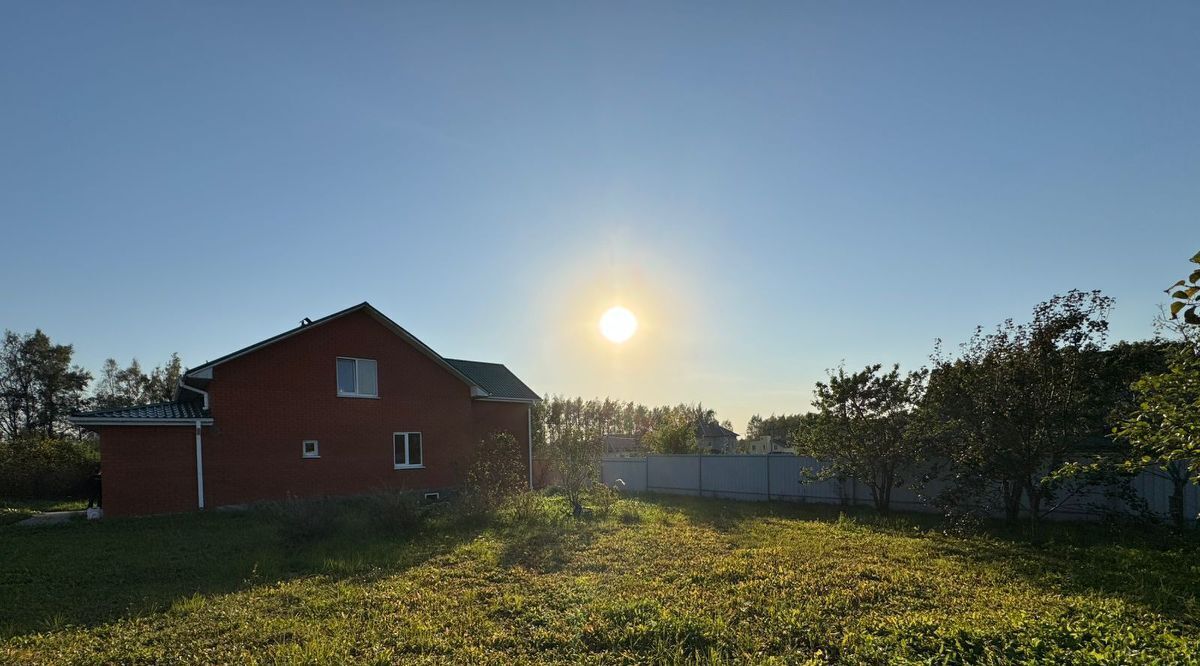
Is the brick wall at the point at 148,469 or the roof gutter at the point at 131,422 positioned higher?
the roof gutter at the point at 131,422

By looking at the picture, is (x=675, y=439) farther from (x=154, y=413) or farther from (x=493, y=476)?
(x=154, y=413)

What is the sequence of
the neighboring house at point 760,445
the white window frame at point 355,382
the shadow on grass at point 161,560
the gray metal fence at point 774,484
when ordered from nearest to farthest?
the shadow on grass at point 161,560
the gray metal fence at point 774,484
the white window frame at point 355,382
the neighboring house at point 760,445

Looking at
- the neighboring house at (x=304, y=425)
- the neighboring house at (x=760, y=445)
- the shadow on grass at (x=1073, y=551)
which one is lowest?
the neighboring house at (x=760, y=445)

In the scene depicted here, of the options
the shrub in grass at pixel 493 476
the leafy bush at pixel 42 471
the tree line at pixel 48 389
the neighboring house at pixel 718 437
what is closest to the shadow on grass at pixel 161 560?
the shrub in grass at pixel 493 476

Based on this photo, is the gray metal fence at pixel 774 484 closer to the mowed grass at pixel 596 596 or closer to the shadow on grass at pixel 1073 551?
the shadow on grass at pixel 1073 551

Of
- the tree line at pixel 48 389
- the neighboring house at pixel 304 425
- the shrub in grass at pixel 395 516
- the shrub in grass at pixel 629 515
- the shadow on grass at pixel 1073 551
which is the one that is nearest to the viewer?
the shadow on grass at pixel 1073 551

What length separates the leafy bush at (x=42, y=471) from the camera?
20.9 meters

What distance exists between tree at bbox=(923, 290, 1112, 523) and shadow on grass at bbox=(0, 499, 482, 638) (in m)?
10.2

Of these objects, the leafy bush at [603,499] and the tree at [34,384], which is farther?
the tree at [34,384]

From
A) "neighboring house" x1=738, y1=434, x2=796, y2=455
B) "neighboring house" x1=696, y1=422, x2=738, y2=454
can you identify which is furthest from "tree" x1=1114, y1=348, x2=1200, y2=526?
"neighboring house" x1=696, y1=422, x2=738, y2=454

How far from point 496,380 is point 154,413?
1192 centimetres

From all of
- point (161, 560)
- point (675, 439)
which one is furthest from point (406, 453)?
point (675, 439)

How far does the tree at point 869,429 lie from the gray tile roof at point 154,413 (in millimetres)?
16353

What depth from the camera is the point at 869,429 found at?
1494 cm
